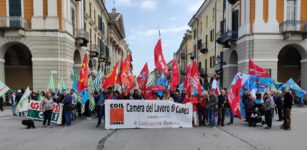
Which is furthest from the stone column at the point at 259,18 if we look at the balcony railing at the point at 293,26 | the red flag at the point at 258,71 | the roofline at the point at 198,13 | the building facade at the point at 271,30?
the roofline at the point at 198,13

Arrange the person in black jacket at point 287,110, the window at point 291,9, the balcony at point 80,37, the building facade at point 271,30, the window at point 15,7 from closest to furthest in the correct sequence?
1. the person in black jacket at point 287,110
2. the window at point 15,7
3. the building facade at point 271,30
4. the window at point 291,9
5. the balcony at point 80,37

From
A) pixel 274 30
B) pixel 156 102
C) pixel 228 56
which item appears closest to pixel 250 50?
pixel 274 30

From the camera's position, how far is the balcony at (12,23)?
20.8 metres

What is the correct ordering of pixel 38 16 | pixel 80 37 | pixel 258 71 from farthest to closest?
pixel 80 37, pixel 38 16, pixel 258 71

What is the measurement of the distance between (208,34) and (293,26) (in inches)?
677

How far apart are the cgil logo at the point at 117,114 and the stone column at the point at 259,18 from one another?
1751 centimetres

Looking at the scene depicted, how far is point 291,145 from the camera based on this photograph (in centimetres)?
787

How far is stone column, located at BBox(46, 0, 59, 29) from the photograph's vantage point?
21.5 m

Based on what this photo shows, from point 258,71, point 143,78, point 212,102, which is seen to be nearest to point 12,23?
point 143,78

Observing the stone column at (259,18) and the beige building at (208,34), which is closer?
the stone column at (259,18)

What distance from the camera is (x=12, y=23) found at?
2100 centimetres

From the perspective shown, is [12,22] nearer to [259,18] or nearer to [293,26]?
[259,18]

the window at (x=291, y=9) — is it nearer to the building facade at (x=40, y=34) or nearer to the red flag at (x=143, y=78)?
the red flag at (x=143, y=78)

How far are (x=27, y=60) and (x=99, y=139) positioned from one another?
21.3 metres
